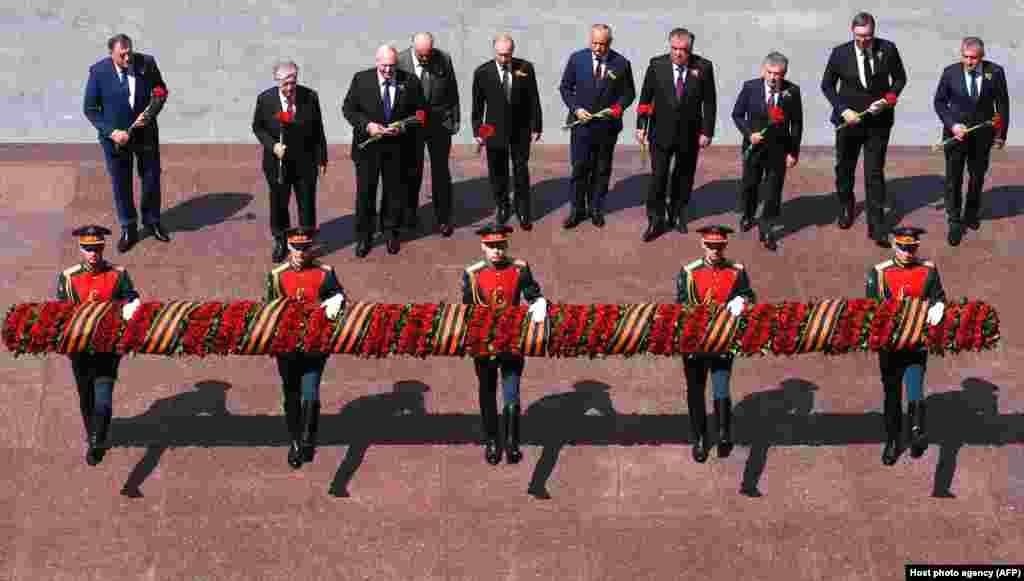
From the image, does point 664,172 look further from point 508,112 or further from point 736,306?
point 736,306

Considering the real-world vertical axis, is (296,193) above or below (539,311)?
below

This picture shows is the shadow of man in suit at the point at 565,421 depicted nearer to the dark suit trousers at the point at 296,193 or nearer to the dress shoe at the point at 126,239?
the dark suit trousers at the point at 296,193

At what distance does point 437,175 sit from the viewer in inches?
908

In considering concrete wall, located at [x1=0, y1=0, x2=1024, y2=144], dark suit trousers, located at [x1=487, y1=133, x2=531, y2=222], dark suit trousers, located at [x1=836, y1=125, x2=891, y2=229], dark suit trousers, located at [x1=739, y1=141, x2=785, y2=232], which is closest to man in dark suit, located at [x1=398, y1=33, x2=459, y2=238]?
dark suit trousers, located at [x1=487, y1=133, x2=531, y2=222]

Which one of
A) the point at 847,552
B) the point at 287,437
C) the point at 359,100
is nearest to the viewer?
the point at 847,552

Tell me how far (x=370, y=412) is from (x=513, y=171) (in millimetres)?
4322

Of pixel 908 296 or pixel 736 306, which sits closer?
pixel 736 306

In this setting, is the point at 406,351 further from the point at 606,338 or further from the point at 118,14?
the point at 118,14

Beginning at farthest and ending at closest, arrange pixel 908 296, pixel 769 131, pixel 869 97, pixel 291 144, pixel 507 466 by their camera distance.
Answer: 1. pixel 869 97
2. pixel 769 131
3. pixel 291 144
4. pixel 507 466
5. pixel 908 296

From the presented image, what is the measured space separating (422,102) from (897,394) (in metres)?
6.16

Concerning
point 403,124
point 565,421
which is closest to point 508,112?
point 403,124

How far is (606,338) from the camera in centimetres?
1795

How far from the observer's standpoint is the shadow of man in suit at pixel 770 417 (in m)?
19.1

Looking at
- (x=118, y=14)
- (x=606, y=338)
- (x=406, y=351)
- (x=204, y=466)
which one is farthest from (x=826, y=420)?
(x=118, y=14)
